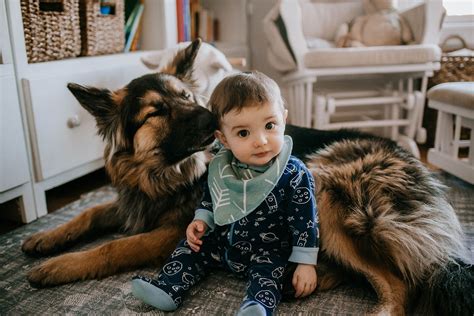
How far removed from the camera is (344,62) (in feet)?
8.86

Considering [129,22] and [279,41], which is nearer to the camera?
[129,22]

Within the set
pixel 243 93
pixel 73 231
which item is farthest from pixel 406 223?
pixel 73 231

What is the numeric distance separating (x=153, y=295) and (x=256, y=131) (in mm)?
560

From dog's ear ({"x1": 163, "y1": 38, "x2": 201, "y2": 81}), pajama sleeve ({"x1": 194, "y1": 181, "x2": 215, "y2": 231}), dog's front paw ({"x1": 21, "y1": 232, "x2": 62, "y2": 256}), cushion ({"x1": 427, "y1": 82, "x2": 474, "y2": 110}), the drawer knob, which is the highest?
dog's ear ({"x1": 163, "y1": 38, "x2": 201, "y2": 81})

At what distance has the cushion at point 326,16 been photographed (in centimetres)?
347

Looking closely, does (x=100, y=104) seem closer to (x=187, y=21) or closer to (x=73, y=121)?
(x=73, y=121)

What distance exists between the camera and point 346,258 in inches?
47.6

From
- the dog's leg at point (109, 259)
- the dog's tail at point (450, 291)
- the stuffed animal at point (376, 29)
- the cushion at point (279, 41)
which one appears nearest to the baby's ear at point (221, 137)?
the dog's leg at point (109, 259)

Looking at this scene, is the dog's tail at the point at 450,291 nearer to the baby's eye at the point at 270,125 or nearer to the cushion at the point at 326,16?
the baby's eye at the point at 270,125

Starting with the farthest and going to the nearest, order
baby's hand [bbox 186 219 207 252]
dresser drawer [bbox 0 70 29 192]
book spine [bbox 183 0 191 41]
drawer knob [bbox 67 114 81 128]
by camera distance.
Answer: book spine [bbox 183 0 191 41], drawer knob [bbox 67 114 81 128], dresser drawer [bbox 0 70 29 192], baby's hand [bbox 186 219 207 252]

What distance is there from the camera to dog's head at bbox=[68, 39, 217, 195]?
141cm

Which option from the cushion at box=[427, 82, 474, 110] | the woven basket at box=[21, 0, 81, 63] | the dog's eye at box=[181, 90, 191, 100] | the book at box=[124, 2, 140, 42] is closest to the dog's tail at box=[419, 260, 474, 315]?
the dog's eye at box=[181, 90, 191, 100]

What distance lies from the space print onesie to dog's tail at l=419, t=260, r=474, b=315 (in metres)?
0.31

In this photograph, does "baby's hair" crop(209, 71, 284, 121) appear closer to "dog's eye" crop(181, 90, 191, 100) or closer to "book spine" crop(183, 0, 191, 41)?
"dog's eye" crop(181, 90, 191, 100)
